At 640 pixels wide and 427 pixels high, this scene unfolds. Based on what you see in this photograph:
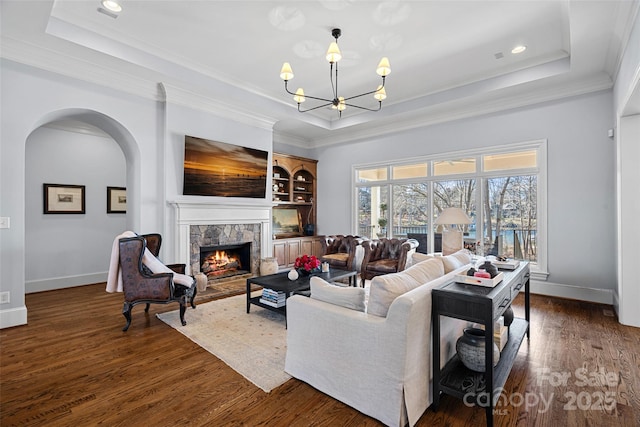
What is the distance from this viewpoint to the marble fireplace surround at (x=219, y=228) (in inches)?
200

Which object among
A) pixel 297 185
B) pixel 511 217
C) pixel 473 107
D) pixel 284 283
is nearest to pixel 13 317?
pixel 284 283

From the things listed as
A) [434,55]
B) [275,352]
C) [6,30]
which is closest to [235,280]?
[275,352]

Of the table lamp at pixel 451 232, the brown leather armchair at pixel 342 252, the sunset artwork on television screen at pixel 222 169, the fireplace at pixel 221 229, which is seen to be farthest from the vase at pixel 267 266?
the table lamp at pixel 451 232

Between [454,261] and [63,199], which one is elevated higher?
[63,199]

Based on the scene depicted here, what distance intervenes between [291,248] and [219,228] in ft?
6.56

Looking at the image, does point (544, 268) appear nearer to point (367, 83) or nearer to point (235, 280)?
point (367, 83)

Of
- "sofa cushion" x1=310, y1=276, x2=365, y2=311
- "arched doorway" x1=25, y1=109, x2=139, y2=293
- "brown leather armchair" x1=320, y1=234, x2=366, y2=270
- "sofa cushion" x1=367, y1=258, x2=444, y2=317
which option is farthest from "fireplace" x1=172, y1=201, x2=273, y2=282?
"sofa cushion" x1=367, y1=258, x2=444, y2=317

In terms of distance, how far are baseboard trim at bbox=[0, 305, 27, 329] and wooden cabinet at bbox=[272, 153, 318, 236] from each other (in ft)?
14.5

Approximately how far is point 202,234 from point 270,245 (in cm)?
152

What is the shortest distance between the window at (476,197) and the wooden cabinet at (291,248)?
54.0 inches

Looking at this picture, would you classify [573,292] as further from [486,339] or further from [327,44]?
[327,44]

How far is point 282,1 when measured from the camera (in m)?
3.24

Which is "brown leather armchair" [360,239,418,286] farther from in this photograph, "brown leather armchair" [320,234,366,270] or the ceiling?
the ceiling

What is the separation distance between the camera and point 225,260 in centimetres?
608
